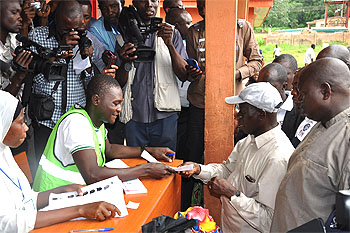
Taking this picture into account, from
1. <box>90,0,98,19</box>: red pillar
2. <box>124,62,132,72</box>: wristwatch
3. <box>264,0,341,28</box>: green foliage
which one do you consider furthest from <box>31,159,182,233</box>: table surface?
<box>264,0,341,28</box>: green foliage

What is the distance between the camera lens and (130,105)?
141 inches

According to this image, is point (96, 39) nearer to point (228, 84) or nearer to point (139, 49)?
point (139, 49)

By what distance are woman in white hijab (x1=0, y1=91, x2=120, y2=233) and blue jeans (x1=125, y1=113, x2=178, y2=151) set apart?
1.50 meters

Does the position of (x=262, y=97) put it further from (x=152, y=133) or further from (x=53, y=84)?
(x=53, y=84)

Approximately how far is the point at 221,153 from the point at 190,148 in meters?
0.75

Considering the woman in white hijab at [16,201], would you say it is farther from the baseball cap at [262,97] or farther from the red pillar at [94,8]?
→ the red pillar at [94,8]

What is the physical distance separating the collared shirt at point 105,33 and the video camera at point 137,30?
0.27ft

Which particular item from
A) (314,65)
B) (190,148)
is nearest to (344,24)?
(190,148)

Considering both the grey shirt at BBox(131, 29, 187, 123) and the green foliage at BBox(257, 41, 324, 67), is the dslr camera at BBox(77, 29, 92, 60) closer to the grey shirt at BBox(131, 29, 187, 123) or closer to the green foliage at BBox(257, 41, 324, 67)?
the grey shirt at BBox(131, 29, 187, 123)

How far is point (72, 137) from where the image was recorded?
96.5 inches

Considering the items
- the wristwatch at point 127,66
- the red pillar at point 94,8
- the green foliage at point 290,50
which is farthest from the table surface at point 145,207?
the green foliage at point 290,50

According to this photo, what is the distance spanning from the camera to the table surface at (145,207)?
1976 mm

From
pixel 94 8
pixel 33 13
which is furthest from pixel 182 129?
pixel 94 8

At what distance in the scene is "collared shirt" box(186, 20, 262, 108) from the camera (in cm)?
379
